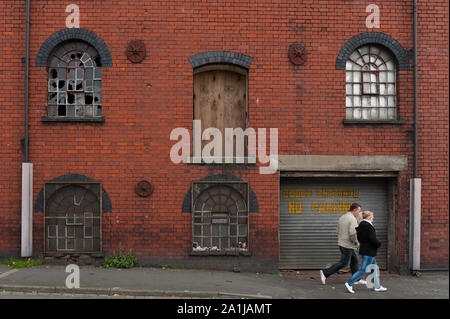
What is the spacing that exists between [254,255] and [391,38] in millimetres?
5996

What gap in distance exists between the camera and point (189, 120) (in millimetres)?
9539

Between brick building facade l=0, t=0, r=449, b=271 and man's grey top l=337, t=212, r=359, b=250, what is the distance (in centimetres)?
154

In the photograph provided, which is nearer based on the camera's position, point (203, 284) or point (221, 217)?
point (203, 284)

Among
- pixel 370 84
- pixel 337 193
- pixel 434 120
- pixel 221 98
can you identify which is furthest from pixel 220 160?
pixel 434 120

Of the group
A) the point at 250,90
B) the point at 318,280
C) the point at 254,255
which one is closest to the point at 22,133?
the point at 250,90

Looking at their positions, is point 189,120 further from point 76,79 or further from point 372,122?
point 372,122

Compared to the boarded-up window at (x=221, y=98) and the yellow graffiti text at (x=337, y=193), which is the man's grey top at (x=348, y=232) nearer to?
the yellow graffiti text at (x=337, y=193)

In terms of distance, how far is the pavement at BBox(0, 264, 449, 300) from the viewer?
7.70 meters

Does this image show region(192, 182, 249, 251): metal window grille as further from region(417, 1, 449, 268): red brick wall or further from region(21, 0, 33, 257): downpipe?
region(417, 1, 449, 268): red brick wall

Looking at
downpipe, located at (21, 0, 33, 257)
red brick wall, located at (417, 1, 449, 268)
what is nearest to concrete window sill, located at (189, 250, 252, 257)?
downpipe, located at (21, 0, 33, 257)

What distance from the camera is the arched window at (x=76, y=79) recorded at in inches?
380

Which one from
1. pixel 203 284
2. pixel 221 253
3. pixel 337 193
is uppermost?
pixel 337 193

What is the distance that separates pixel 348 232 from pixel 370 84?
3.72 metres

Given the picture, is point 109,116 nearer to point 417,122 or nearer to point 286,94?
point 286,94
